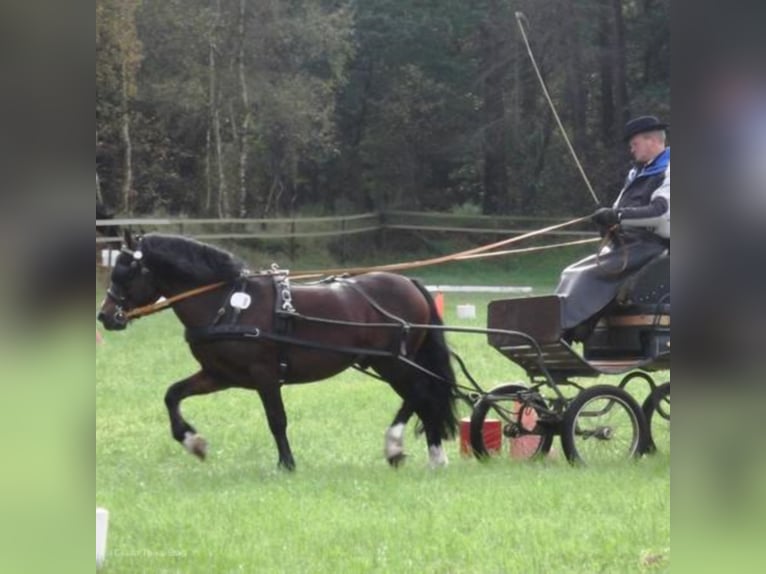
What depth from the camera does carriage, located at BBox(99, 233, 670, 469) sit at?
6.82m

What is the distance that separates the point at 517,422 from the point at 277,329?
1.42 m

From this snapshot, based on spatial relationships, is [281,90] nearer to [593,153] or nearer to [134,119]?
[134,119]

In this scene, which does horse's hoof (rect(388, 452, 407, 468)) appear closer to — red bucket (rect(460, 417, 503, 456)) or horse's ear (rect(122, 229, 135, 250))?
red bucket (rect(460, 417, 503, 456))

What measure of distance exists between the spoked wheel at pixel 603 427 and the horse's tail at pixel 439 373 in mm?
797

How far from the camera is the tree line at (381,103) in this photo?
93.0 feet

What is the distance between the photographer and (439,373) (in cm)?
740

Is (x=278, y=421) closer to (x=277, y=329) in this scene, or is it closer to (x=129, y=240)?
(x=277, y=329)
